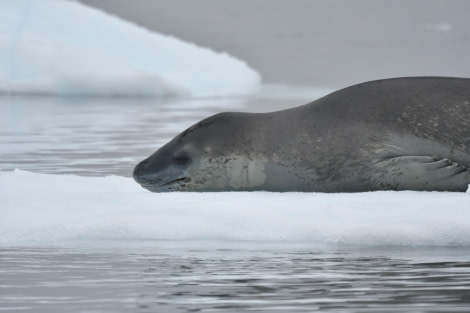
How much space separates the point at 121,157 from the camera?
10.2m

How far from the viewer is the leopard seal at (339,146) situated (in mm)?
6793

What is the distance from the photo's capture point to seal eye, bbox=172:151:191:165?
7367 millimetres

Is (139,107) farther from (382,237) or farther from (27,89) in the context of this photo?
(382,237)

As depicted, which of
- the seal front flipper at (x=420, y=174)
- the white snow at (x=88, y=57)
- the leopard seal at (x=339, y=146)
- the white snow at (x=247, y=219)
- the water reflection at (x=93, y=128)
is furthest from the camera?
the white snow at (x=88, y=57)

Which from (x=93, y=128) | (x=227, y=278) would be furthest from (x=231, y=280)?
(x=93, y=128)

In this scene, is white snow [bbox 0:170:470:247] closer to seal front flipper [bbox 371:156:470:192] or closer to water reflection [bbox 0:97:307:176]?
seal front flipper [bbox 371:156:470:192]

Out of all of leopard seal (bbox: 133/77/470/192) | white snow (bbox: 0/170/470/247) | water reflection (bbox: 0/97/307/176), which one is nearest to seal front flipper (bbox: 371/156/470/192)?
leopard seal (bbox: 133/77/470/192)

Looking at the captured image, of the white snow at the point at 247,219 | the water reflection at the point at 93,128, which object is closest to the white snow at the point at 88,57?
the water reflection at the point at 93,128

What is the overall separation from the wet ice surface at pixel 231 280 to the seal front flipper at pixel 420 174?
4.81 ft

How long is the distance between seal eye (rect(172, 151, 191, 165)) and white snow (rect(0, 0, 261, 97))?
1209cm

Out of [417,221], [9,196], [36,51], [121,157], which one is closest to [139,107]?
[36,51]

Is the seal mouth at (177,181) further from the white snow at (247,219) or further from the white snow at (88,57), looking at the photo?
the white snow at (88,57)

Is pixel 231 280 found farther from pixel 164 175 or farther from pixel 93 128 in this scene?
pixel 93 128

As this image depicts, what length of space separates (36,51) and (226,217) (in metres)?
14.2
